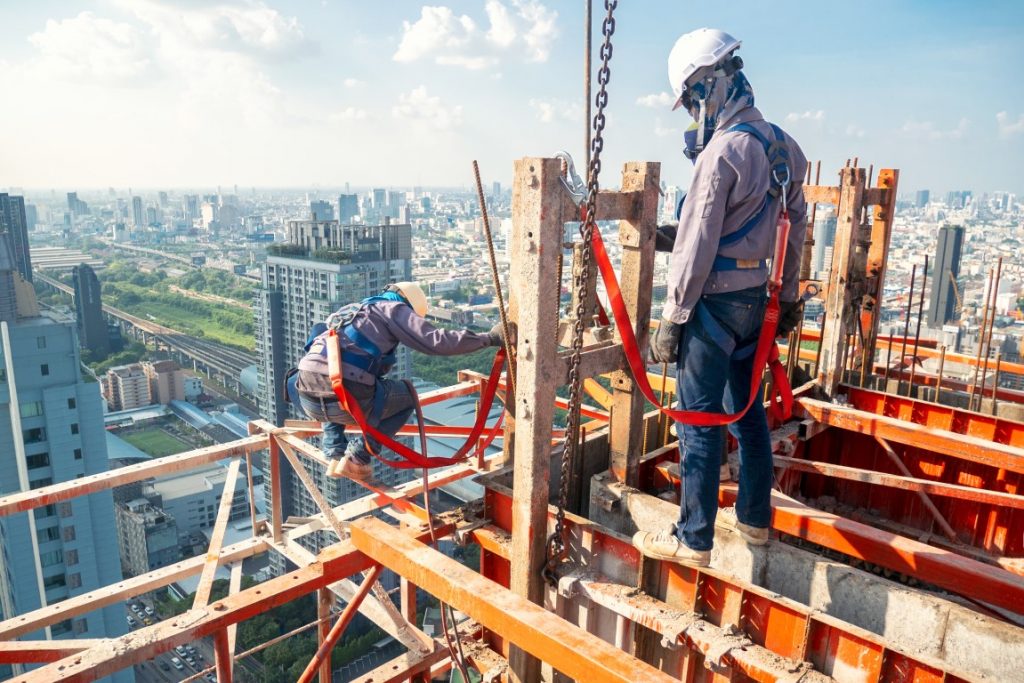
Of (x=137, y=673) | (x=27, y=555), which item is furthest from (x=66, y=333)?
(x=137, y=673)

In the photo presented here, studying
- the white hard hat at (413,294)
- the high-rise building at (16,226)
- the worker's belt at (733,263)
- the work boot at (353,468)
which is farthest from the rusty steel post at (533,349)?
the high-rise building at (16,226)

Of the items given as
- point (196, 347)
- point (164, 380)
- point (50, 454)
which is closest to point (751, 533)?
point (50, 454)

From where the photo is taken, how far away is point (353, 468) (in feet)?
18.4

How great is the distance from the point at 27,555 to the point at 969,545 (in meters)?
35.8

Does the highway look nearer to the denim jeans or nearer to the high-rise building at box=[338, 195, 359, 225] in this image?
the high-rise building at box=[338, 195, 359, 225]

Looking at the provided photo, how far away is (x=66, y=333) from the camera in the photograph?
31.3m

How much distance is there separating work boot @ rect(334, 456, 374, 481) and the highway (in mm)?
81503

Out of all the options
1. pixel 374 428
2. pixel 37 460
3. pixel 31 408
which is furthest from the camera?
pixel 37 460

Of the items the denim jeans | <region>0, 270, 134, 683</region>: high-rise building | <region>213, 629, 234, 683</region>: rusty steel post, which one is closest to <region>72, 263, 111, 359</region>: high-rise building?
<region>0, 270, 134, 683</region>: high-rise building

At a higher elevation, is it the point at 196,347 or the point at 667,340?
the point at 667,340

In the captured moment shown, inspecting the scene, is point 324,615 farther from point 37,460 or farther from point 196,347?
point 196,347

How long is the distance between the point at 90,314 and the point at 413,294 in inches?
3317

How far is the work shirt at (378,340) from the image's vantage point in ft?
15.2

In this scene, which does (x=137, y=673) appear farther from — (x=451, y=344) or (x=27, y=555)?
(x=451, y=344)
